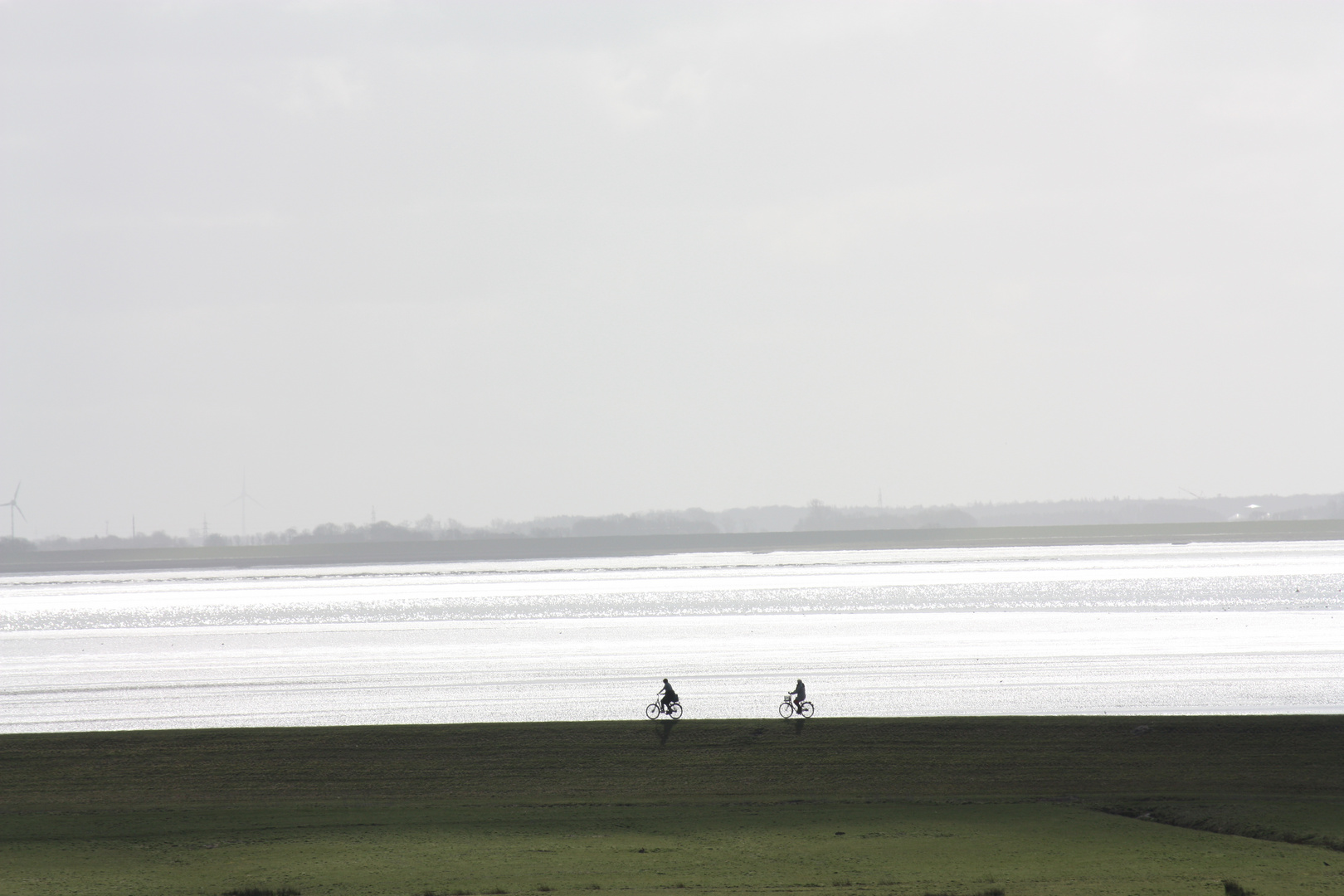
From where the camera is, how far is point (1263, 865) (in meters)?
20.9

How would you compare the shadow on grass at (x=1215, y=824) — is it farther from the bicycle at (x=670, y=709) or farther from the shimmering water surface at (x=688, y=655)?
the shimmering water surface at (x=688, y=655)

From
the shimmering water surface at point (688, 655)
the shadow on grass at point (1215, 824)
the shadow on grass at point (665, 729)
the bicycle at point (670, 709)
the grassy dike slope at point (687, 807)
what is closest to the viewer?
the grassy dike slope at point (687, 807)

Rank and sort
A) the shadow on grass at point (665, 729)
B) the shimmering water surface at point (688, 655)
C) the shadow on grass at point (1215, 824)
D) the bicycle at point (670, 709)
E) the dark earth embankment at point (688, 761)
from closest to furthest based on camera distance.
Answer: the shadow on grass at point (1215, 824)
the dark earth embankment at point (688, 761)
the shadow on grass at point (665, 729)
the bicycle at point (670, 709)
the shimmering water surface at point (688, 655)

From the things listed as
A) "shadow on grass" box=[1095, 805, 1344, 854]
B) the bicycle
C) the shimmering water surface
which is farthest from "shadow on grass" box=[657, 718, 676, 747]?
"shadow on grass" box=[1095, 805, 1344, 854]

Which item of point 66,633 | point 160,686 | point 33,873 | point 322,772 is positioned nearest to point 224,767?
point 322,772

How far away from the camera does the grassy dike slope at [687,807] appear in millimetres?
21141

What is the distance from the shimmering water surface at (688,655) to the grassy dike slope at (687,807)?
9220 mm

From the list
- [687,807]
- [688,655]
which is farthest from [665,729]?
[688,655]

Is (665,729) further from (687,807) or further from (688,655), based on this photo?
(688,655)

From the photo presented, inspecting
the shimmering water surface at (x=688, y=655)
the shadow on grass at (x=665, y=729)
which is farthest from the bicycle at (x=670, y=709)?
the shimmering water surface at (x=688, y=655)

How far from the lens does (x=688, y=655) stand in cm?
6919

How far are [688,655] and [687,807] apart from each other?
138ft

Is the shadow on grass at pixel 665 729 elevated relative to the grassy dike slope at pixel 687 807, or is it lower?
elevated

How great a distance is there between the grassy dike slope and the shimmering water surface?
9220 mm
